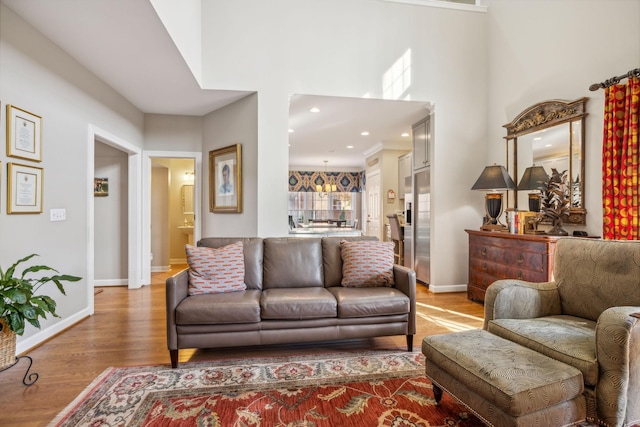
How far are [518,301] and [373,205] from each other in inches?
242

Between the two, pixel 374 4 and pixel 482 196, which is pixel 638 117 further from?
pixel 374 4

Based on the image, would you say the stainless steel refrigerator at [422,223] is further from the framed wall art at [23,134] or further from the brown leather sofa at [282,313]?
the framed wall art at [23,134]

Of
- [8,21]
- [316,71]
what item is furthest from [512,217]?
[8,21]

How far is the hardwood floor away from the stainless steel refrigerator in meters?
0.82

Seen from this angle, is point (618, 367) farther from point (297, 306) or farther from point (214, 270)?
point (214, 270)

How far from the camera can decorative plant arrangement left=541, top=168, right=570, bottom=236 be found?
11.0 ft

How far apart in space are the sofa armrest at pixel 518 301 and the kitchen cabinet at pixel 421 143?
9.85 ft

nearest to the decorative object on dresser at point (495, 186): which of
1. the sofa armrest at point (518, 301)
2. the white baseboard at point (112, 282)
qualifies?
the sofa armrest at point (518, 301)

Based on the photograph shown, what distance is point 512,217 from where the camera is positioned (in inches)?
145

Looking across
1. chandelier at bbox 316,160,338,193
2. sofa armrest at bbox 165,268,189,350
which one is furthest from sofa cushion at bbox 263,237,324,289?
chandelier at bbox 316,160,338,193

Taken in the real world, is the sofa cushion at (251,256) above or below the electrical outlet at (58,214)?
below

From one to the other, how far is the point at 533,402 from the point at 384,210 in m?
6.19

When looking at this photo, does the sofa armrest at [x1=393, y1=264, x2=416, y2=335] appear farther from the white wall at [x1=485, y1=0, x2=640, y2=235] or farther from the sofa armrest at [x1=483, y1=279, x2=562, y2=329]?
the white wall at [x1=485, y1=0, x2=640, y2=235]

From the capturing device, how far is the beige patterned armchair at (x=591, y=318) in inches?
57.1
